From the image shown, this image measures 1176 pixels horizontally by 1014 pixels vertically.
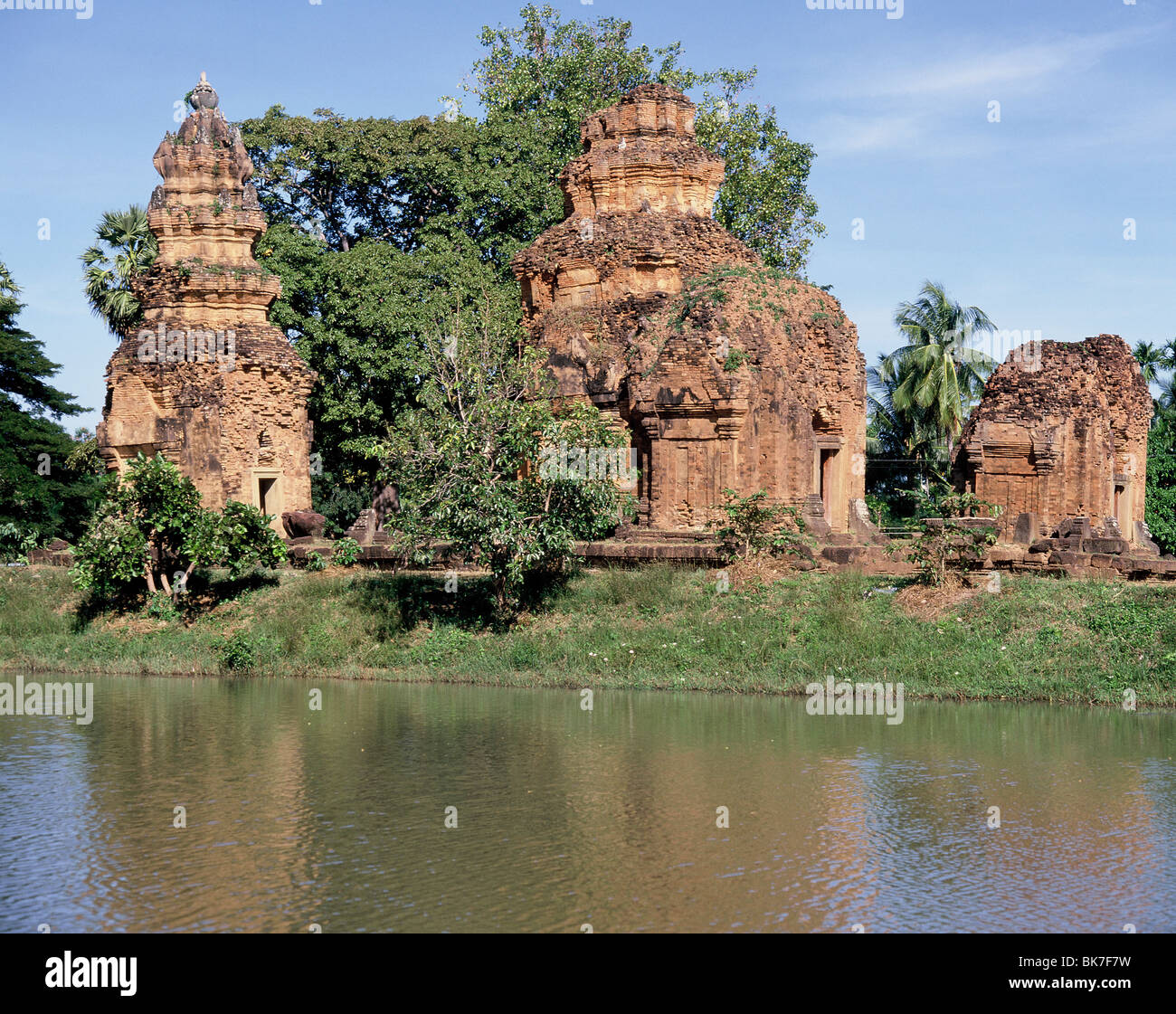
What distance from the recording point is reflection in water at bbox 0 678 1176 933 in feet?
25.9

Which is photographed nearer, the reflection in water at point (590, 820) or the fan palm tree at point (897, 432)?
the reflection in water at point (590, 820)

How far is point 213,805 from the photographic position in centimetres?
1042

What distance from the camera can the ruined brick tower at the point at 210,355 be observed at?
2370 centimetres

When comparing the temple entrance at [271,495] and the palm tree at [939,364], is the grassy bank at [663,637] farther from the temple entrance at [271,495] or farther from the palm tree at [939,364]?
the palm tree at [939,364]

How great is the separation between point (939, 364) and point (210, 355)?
18.7 metres

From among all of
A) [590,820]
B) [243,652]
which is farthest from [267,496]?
[590,820]

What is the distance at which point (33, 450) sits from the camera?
31.1 meters

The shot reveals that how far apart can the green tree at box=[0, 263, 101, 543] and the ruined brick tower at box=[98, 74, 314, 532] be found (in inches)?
245

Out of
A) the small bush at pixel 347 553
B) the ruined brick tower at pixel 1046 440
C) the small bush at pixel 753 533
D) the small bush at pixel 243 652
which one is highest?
the ruined brick tower at pixel 1046 440

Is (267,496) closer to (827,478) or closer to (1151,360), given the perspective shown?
(827,478)

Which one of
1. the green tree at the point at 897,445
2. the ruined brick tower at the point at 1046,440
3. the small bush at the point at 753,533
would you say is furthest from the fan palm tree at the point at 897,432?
the small bush at the point at 753,533

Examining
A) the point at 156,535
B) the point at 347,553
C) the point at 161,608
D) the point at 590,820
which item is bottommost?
the point at 590,820

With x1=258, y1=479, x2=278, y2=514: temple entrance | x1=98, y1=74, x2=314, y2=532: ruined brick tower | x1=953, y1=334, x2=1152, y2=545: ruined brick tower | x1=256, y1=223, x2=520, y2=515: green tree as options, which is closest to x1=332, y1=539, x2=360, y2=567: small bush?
x1=98, y1=74, x2=314, y2=532: ruined brick tower

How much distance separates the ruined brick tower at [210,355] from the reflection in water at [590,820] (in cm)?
971
